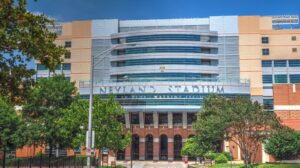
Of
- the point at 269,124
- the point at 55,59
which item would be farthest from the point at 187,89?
the point at 55,59

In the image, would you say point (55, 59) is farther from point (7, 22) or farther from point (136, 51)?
point (136, 51)

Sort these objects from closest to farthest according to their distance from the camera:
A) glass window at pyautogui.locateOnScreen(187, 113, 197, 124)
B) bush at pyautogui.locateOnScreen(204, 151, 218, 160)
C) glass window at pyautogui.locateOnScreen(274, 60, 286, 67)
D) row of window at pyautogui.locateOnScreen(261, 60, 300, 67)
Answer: bush at pyautogui.locateOnScreen(204, 151, 218, 160) < glass window at pyautogui.locateOnScreen(187, 113, 197, 124) < row of window at pyautogui.locateOnScreen(261, 60, 300, 67) < glass window at pyautogui.locateOnScreen(274, 60, 286, 67)

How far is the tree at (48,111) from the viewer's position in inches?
2372

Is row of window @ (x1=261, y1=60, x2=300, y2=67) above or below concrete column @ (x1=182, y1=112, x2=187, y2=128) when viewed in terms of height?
above

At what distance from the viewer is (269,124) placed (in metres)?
46.4

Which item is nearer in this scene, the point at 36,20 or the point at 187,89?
the point at 36,20

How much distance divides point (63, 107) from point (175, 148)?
40.2 meters

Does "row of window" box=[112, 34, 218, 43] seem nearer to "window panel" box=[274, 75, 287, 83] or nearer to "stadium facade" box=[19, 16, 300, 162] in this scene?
"stadium facade" box=[19, 16, 300, 162]

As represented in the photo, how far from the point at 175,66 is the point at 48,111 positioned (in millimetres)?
42479

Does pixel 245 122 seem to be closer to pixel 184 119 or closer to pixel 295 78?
pixel 184 119

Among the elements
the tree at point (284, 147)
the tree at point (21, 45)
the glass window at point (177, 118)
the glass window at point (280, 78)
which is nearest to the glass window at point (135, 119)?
the glass window at point (177, 118)

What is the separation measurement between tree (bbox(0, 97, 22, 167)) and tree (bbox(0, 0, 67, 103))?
45.5 metres

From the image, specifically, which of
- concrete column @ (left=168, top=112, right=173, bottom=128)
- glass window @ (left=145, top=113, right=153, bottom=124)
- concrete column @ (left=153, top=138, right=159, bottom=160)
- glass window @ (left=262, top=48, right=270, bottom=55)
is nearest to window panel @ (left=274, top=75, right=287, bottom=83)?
glass window @ (left=262, top=48, right=270, bottom=55)

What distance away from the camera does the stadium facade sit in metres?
92.0
